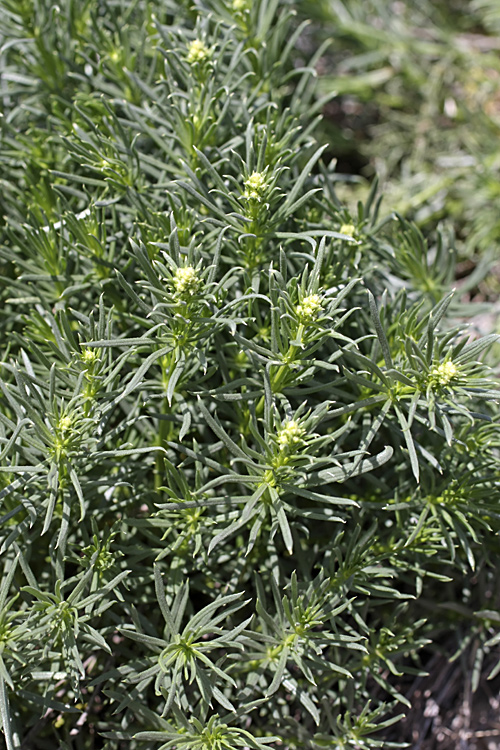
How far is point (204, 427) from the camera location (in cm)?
165

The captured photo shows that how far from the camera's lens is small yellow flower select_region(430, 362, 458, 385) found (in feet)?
4.66

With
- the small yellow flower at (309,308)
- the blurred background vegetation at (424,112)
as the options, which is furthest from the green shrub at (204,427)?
the blurred background vegetation at (424,112)

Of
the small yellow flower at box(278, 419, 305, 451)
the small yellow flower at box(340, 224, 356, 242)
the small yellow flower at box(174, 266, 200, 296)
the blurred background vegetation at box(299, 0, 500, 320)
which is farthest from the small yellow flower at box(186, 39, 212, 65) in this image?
the blurred background vegetation at box(299, 0, 500, 320)

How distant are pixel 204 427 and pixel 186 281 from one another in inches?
17.7

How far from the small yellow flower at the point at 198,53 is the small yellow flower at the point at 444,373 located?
1008 millimetres

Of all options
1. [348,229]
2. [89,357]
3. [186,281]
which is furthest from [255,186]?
[89,357]

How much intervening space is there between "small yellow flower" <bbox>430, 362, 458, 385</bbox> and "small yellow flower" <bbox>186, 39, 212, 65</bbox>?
101cm

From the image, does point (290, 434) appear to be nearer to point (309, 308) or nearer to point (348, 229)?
point (309, 308)

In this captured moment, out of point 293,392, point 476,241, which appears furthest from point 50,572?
point 476,241

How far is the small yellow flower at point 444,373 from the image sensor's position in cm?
142

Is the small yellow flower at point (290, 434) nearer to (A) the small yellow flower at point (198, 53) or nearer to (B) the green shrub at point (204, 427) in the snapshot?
(B) the green shrub at point (204, 427)

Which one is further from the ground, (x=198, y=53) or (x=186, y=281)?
(x=198, y=53)

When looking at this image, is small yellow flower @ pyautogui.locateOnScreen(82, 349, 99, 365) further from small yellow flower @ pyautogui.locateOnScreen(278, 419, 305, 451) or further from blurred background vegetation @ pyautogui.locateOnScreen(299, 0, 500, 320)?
blurred background vegetation @ pyautogui.locateOnScreen(299, 0, 500, 320)

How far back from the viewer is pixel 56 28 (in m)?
1.97
